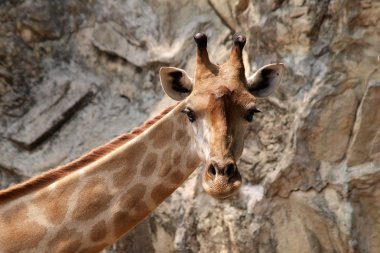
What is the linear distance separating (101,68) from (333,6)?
10.4ft

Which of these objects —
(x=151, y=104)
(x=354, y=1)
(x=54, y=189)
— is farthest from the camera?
(x=151, y=104)

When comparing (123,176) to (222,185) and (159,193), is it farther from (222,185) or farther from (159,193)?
(222,185)

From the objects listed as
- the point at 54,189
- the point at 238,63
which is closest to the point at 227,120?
the point at 238,63

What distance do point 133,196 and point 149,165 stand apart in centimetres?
27

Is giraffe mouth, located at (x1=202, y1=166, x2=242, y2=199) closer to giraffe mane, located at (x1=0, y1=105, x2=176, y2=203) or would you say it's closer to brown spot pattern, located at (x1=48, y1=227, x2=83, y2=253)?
giraffe mane, located at (x1=0, y1=105, x2=176, y2=203)

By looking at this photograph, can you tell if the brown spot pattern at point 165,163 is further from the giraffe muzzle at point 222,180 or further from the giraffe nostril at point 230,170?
the giraffe nostril at point 230,170

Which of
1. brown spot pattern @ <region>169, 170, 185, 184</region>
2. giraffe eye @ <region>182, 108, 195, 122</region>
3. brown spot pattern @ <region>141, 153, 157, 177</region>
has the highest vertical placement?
giraffe eye @ <region>182, 108, 195, 122</region>

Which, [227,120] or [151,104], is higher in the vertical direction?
[227,120]

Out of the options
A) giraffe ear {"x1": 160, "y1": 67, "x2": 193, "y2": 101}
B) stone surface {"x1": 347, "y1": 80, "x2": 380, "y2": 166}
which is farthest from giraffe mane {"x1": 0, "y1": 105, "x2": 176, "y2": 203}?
stone surface {"x1": 347, "y1": 80, "x2": 380, "y2": 166}

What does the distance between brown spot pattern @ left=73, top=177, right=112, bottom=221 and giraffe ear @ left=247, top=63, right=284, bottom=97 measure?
142 centimetres

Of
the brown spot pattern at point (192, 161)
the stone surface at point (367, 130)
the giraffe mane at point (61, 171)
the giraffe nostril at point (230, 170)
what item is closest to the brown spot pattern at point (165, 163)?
the brown spot pattern at point (192, 161)

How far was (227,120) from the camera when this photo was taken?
5.13 metres

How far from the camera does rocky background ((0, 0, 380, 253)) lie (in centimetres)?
701

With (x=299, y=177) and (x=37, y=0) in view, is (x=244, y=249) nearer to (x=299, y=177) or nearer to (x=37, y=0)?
(x=299, y=177)
